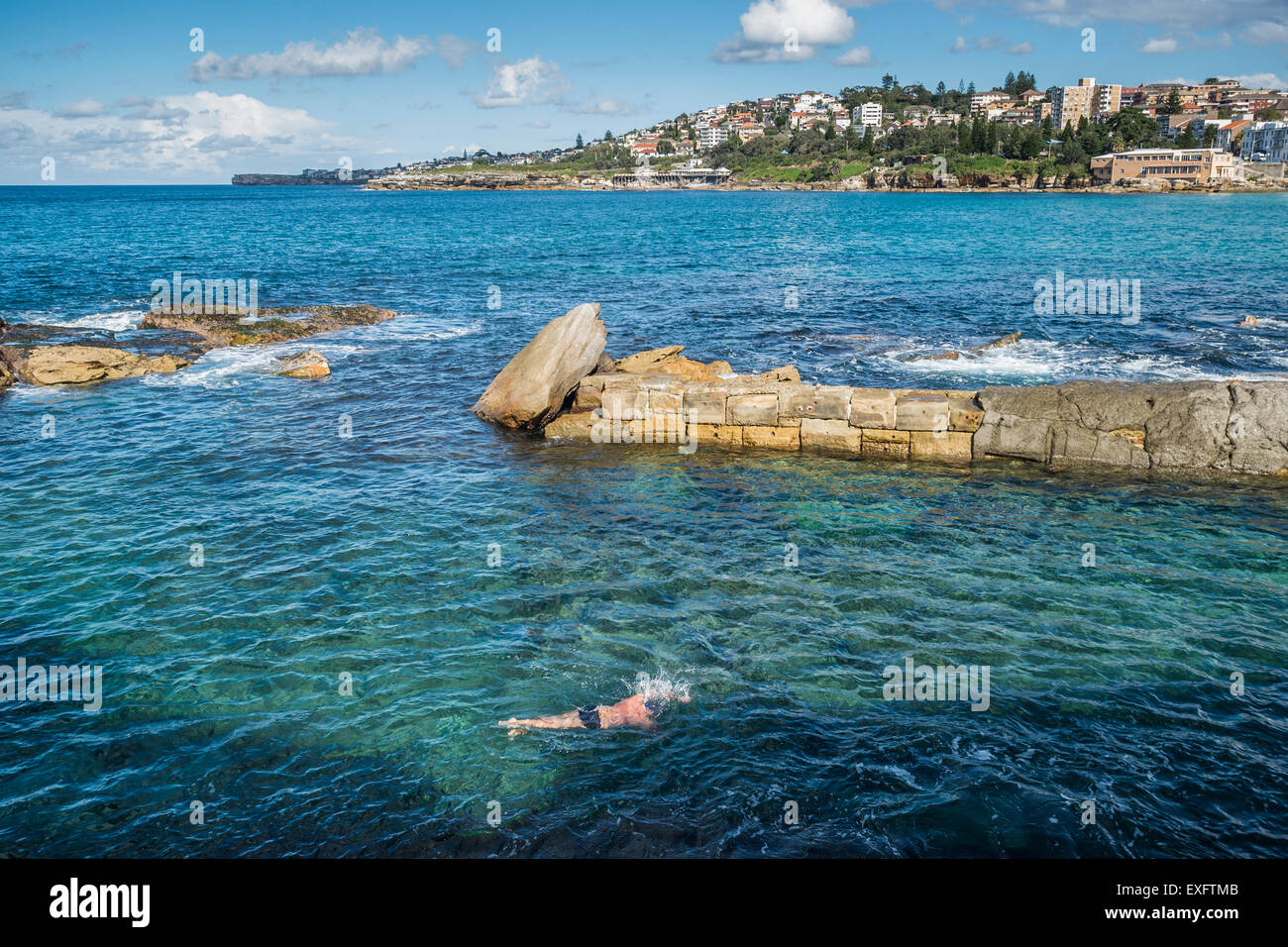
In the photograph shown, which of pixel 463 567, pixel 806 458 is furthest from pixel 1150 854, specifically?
pixel 806 458

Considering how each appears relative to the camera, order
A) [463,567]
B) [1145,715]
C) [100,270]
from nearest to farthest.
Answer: [1145,715]
[463,567]
[100,270]

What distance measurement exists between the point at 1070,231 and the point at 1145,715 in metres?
76.1

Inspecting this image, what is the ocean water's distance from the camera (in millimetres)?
7801

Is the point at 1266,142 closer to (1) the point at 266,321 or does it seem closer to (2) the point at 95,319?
(1) the point at 266,321

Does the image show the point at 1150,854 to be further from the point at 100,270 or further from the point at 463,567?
the point at 100,270

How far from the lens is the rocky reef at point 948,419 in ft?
50.7

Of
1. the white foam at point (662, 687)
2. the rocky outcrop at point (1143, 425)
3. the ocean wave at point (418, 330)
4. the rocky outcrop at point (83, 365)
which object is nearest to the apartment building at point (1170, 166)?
the ocean wave at point (418, 330)

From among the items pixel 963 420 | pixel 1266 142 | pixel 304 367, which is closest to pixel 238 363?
pixel 304 367

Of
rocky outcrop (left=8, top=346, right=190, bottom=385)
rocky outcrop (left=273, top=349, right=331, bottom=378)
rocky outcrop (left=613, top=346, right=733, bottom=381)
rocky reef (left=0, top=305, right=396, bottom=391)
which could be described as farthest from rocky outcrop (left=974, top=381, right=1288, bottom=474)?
rocky outcrop (left=8, top=346, right=190, bottom=385)

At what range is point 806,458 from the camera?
17.3 meters

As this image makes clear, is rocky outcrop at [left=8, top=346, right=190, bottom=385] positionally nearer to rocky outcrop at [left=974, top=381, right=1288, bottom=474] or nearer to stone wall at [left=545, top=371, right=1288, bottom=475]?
stone wall at [left=545, top=371, right=1288, bottom=475]

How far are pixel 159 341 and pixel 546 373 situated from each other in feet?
56.9

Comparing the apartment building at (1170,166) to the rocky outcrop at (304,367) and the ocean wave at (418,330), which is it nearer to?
the ocean wave at (418,330)

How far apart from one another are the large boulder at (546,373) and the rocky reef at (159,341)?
27.0ft
